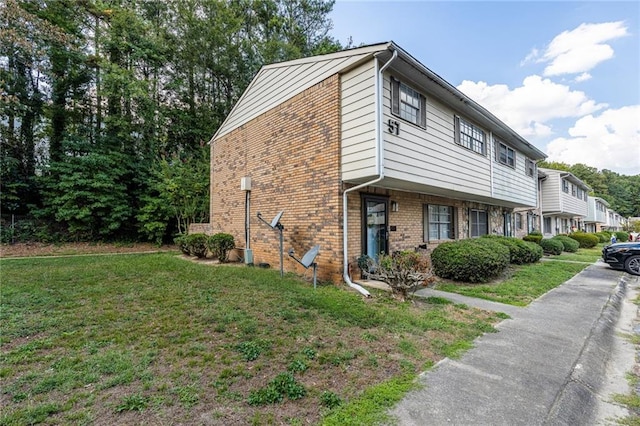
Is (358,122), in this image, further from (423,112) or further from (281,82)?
(281,82)

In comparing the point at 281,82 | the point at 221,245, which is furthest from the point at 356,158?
the point at 221,245

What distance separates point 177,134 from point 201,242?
12.2 metres

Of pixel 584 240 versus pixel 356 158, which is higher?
pixel 356 158

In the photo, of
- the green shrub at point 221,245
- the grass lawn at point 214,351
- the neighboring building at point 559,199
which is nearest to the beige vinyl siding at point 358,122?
the grass lawn at point 214,351

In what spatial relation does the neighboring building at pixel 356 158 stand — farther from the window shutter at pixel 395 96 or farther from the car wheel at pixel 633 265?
the car wheel at pixel 633 265

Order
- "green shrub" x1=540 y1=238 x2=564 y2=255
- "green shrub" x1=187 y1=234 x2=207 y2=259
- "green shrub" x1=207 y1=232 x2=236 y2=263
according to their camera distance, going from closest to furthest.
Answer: "green shrub" x1=207 y1=232 x2=236 y2=263 < "green shrub" x1=187 y1=234 x2=207 y2=259 < "green shrub" x1=540 y1=238 x2=564 y2=255

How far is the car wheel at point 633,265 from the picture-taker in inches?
376

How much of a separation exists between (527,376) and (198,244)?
10.3 metres

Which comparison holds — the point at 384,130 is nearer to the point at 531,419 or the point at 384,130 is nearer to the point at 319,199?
the point at 319,199

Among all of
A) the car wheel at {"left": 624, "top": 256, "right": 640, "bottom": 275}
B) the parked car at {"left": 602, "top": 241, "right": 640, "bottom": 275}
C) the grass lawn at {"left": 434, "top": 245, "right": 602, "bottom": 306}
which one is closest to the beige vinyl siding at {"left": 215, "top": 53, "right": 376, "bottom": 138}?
the grass lawn at {"left": 434, "top": 245, "right": 602, "bottom": 306}

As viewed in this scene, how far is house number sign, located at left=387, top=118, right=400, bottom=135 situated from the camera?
21.1ft

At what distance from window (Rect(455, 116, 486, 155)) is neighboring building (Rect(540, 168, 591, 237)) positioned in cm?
1349

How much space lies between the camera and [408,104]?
23.7 feet

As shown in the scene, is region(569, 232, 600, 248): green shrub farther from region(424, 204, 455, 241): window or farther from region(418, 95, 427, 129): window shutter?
region(418, 95, 427, 129): window shutter
